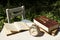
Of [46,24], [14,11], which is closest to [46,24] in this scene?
[46,24]

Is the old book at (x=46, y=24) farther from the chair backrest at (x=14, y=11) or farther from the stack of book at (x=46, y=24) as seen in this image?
the chair backrest at (x=14, y=11)

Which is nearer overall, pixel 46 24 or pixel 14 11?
pixel 46 24

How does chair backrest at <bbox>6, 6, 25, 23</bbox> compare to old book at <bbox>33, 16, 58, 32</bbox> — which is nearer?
old book at <bbox>33, 16, 58, 32</bbox>

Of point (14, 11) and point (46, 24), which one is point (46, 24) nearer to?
point (46, 24)

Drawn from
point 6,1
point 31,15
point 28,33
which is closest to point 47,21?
point 28,33

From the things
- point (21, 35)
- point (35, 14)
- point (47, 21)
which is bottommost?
point (35, 14)

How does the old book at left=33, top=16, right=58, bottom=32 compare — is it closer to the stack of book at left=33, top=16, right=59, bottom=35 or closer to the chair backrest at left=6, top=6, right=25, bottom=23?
the stack of book at left=33, top=16, right=59, bottom=35

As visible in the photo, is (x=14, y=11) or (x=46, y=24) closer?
(x=46, y=24)

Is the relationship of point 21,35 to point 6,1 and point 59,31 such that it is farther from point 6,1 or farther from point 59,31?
point 6,1

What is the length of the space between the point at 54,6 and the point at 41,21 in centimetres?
314

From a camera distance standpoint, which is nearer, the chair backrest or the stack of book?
the stack of book

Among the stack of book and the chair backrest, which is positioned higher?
the stack of book

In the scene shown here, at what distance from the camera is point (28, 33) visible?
2617mm

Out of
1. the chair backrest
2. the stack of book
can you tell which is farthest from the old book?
the chair backrest
